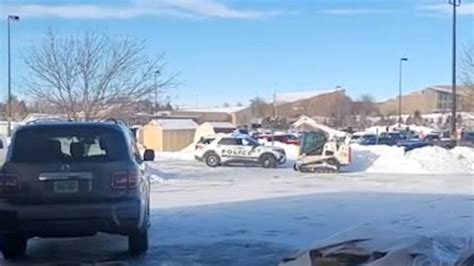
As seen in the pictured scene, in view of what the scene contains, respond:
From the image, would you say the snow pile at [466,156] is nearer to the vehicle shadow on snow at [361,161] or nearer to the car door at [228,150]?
the vehicle shadow on snow at [361,161]

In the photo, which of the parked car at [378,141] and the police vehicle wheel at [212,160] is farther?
the parked car at [378,141]

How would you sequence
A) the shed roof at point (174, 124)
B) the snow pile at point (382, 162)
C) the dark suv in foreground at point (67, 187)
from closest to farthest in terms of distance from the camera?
the dark suv in foreground at point (67, 187) → the snow pile at point (382, 162) → the shed roof at point (174, 124)

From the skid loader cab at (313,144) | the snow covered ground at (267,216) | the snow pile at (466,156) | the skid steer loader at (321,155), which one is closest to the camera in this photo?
the snow covered ground at (267,216)

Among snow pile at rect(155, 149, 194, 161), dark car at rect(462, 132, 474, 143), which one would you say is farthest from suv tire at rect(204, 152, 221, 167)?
dark car at rect(462, 132, 474, 143)

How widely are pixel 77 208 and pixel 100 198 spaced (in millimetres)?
271

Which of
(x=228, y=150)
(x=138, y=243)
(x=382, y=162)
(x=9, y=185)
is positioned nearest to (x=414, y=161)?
(x=382, y=162)

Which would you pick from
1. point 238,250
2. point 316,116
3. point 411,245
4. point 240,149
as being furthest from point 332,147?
point 316,116

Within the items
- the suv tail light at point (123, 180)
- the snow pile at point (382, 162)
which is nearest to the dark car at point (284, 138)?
the snow pile at point (382, 162)

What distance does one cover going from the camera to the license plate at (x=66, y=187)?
29.6 feet

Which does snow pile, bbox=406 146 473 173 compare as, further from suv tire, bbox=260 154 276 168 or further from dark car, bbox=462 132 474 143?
dark car, bbox=462 132 474 143

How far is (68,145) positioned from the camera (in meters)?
9.57

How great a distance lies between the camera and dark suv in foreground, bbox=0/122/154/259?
8953 mm

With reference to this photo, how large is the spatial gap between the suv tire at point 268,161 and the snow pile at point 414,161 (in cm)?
344

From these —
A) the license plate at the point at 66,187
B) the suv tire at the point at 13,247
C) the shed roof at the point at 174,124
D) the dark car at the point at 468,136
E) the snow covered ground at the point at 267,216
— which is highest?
the shed roof at the point at 174,124
